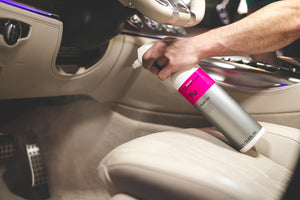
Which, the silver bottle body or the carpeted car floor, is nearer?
the silver bottle body

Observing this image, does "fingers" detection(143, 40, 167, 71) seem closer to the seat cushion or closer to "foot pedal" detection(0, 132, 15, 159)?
the seat cushion

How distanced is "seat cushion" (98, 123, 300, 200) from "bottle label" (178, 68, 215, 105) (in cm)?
Result: 12

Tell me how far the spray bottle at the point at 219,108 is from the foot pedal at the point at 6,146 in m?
0.76

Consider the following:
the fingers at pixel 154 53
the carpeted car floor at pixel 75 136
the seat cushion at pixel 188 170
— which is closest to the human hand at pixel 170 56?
the fingers at pixel 154 53

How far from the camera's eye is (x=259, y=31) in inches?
24.6

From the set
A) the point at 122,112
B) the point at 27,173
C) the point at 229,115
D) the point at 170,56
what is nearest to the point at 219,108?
the point at 229,115

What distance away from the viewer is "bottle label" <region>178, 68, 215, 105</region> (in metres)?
0.59

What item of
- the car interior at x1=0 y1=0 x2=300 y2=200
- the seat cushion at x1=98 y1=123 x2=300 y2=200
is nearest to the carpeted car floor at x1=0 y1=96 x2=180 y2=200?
the car interior at x1=0 y1=0 x2=300 y2=200

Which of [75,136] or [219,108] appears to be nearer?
[219,108]

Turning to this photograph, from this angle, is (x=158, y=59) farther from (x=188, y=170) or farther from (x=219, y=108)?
(x=188, y=170)

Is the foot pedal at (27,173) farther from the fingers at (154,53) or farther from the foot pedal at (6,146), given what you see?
the fingers at (154,53)

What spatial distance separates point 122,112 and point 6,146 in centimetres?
52

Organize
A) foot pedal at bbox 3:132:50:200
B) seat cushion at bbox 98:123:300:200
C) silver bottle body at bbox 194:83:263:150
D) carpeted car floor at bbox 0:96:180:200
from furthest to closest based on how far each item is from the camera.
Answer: carpeted car floor at bbox 0:96:180:200 < foot pedal at bbox 3:132:50:200 < silver bottle body at bbox 194:83:263:150 < seat cushion at bbox 98:123:300:200

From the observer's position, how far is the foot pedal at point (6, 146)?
37.3 inches
